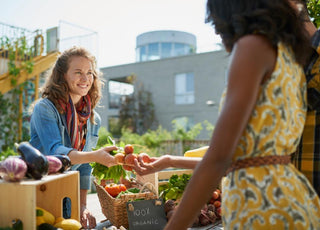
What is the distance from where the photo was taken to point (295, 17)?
4.02ft

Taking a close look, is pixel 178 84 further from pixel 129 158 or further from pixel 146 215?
pixel 129 158

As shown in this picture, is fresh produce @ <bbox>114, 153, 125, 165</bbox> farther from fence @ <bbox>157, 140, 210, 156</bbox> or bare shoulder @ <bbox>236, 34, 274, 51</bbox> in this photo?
fence @ <bbox>157, 140, 210, 156</bbox>

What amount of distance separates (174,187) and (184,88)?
1861cm

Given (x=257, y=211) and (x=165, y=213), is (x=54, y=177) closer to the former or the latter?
(x=257, y=211)

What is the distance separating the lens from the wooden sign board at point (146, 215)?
87.2 inches

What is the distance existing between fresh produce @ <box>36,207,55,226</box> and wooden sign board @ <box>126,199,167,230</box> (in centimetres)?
66

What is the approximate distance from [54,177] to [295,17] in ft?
3.95

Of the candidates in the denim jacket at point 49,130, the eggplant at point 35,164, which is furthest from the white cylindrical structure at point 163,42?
the eggplant at point 35,164

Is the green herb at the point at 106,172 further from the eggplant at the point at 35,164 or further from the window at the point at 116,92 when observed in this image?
the window at the point at 116,92

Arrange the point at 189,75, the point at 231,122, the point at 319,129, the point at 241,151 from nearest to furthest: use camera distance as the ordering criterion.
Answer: the point at 231,122
the point at 241,151
the point at 319,129
the point at 189,75

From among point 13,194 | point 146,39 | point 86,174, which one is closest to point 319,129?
point 13,194

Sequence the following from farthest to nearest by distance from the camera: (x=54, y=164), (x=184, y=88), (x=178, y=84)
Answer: (x=178, y=84)
(x=184, y=88)
(x=54, y=164)

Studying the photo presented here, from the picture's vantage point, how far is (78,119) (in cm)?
258

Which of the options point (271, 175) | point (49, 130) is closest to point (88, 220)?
point (49, 130)
